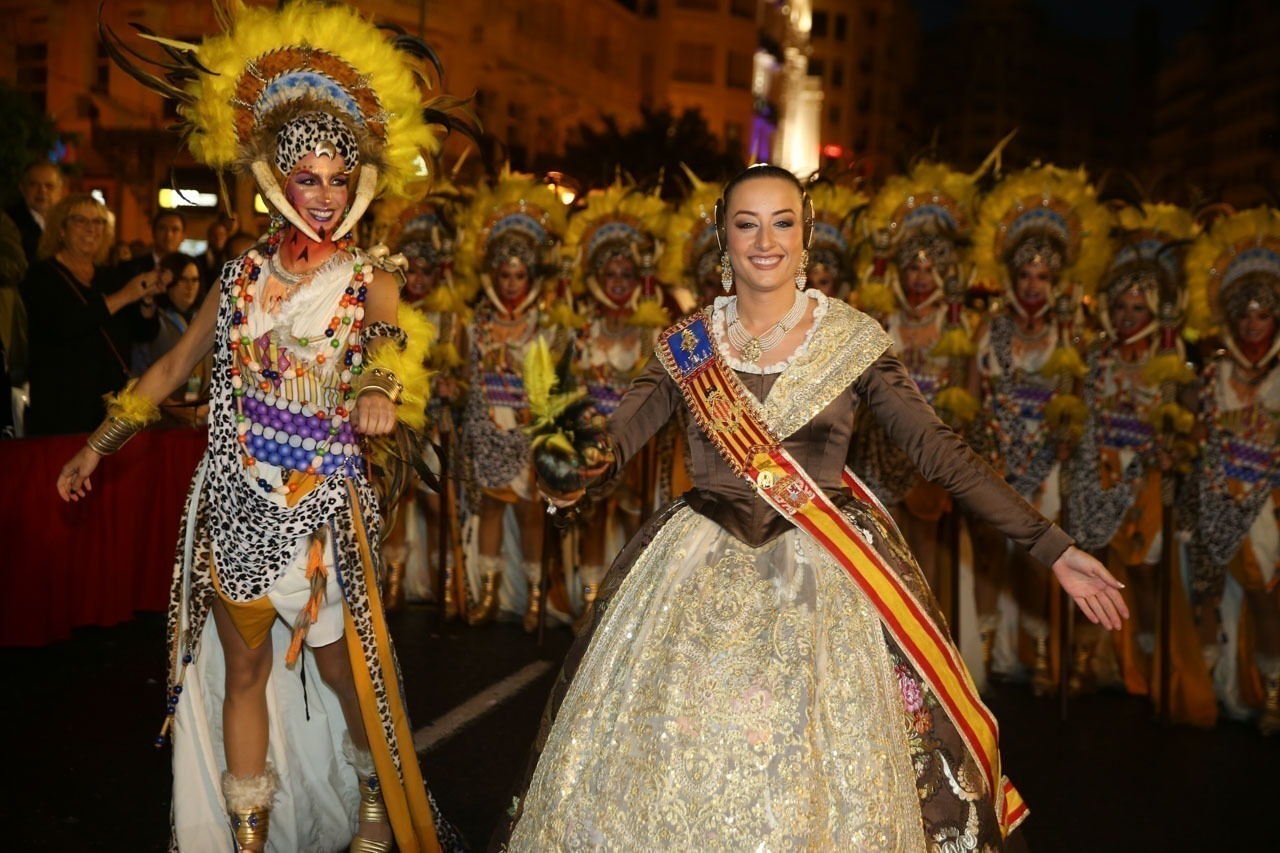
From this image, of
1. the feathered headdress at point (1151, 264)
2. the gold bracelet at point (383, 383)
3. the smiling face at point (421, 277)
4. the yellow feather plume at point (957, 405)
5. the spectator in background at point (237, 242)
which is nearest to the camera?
the gold bracelet at point (383, 383)

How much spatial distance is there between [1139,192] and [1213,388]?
45.5 inches

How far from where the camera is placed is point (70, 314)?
22.0 feet

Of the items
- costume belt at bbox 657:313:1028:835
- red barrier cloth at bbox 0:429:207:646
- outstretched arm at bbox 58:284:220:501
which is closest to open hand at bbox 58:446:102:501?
outstretched arm at bbox 58:284:220:501

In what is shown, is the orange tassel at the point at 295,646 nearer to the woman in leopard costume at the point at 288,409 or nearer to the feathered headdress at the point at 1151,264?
the woman in leopard costume at the point at 288,409

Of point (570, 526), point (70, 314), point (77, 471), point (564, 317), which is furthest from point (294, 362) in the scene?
point (564, 317)

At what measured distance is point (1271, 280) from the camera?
6.00 meters

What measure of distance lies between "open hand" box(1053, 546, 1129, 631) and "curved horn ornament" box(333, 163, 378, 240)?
7.13 feet

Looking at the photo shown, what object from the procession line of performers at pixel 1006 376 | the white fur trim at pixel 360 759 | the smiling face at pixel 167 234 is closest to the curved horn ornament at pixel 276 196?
the white fur trim at pixel 360 759

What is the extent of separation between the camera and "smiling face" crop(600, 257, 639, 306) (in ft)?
24.5

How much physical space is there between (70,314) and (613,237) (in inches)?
118

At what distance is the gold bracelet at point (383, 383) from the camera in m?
3.38

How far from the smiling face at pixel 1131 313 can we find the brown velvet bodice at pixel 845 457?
3.67 m

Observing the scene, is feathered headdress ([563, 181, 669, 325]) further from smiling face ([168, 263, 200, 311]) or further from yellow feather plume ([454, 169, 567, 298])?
smiling face ([168, 263, 200, 311])

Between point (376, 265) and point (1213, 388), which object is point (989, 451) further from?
point (376, 265)
